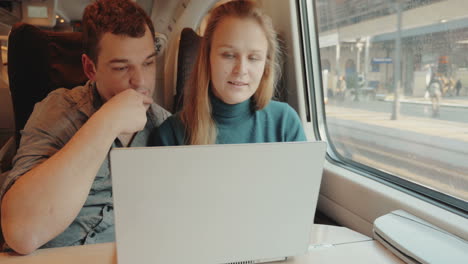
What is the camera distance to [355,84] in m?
1.60

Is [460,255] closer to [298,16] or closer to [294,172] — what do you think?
[294,172]

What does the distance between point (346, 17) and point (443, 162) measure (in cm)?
76

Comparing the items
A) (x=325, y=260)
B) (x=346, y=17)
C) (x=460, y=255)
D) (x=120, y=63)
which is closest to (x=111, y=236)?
(x=120, y=63)

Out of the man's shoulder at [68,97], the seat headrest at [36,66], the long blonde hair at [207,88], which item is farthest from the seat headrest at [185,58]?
the man's shoulder at [68,97]

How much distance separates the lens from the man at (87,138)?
0.77 metres

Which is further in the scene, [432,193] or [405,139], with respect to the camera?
[405,139]

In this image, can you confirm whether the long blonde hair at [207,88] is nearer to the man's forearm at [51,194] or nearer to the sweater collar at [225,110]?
the sweater collar at [225,110]

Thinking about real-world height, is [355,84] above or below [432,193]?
above

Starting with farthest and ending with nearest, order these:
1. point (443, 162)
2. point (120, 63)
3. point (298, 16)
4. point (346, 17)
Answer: point (298, 16) → point (346, 17) → point (443, 162) → point (120, 63)

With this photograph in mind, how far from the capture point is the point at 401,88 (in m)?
1.32

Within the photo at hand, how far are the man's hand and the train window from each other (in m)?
0.92

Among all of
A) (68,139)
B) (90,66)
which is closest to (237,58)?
(90,66)

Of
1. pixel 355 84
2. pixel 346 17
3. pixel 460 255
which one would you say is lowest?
pixel 460 255

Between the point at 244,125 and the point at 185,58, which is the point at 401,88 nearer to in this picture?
the point at 244,125
